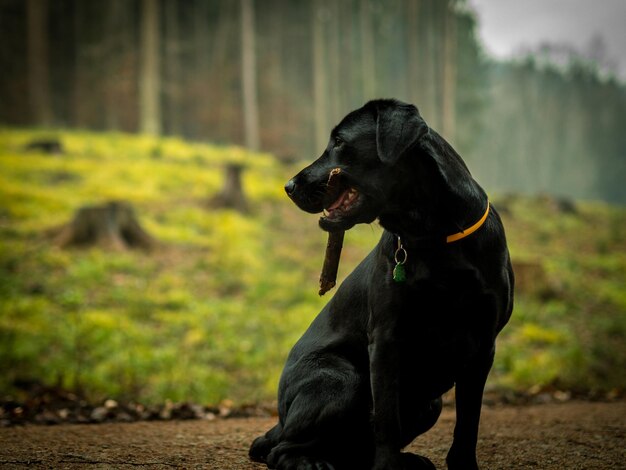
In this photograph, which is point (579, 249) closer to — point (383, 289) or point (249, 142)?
point (249, 142)

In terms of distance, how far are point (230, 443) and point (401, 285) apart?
2200mm

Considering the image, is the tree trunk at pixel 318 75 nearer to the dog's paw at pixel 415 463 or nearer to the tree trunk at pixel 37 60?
the tree trunk at pixel 37 60

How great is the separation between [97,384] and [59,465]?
14.0 ft

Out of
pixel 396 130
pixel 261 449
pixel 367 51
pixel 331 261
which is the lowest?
pixel 261 449

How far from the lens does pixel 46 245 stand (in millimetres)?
11555

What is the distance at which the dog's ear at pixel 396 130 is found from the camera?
107 inches

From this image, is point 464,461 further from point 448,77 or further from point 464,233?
point 448,77

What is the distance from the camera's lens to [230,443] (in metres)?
4.34

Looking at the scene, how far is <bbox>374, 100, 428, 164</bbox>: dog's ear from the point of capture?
272 cm

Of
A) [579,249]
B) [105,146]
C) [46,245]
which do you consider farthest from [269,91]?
[46,245]

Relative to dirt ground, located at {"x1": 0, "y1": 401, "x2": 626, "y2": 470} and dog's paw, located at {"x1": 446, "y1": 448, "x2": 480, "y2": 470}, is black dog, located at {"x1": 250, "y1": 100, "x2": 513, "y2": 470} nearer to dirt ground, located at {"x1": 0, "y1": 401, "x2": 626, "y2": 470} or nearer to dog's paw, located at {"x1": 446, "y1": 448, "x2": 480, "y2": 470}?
dog's paw, located at {"x1": 446, "y1": 448, "x2": 480, "y2": 470}

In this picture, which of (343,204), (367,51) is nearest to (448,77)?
(367,51)

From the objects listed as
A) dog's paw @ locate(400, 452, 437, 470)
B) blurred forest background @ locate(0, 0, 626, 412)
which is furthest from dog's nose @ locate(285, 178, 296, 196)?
blurred forest background @ locate(0, 0, 626, 412)

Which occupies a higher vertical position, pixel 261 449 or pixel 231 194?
pixel 231 194
